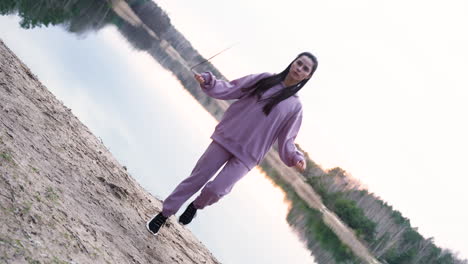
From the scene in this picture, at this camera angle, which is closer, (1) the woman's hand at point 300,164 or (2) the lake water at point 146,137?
(1) the woman's hand at point 300,164

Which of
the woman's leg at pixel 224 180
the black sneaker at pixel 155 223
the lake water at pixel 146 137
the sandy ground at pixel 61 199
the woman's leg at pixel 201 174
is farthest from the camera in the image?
the lake water at pixel 146 137

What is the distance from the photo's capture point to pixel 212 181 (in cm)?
368

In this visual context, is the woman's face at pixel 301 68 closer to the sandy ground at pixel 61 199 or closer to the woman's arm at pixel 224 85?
the woman's arm at pixel 224 85

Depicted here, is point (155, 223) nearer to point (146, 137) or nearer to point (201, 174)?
point (201, 174)

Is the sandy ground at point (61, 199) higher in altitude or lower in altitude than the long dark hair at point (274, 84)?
lower

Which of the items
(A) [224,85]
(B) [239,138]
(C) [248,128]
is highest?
(A) [224,85]

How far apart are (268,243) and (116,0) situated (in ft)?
199

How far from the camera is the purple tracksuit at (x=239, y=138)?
3697mm

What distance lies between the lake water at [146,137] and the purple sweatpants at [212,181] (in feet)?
12.3

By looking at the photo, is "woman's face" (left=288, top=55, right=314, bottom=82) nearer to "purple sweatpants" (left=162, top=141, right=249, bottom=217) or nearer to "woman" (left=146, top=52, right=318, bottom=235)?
"woman" (left=146, top=52, right=318, bottom=235)

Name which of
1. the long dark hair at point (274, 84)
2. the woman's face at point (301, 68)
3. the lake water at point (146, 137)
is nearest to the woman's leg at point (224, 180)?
the long dark hair at point (274, 84)

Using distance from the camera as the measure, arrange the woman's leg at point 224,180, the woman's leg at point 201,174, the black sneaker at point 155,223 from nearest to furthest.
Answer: the woman's leg at point 224,180, the woman's leg at point 201,174, the black sneaker at point 155,223

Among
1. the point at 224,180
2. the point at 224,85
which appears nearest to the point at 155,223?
the point at 224,180

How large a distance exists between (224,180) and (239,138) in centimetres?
36
